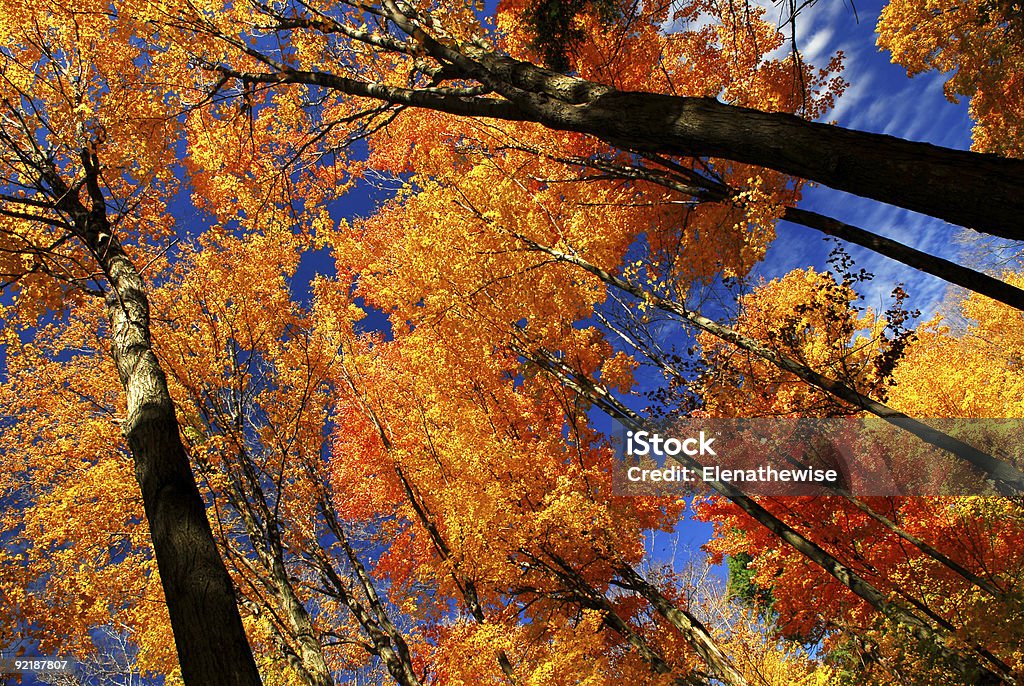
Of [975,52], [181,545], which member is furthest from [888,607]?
[975,52]

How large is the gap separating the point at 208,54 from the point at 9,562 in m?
8.03

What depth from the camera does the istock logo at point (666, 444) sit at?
23.5 feet

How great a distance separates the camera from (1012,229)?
2041 mm

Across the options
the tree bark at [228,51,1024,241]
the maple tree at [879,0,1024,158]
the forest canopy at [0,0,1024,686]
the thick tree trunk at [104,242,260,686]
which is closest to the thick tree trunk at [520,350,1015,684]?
the forest canopy at [0,0,1024,686]

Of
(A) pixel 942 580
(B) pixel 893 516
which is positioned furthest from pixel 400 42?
(B) pixel 893 516

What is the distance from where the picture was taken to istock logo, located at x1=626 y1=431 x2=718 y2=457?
7.17 meters

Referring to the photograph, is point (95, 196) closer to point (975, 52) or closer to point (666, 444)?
point (666, 444)

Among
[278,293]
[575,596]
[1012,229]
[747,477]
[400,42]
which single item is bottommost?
[1012,229]

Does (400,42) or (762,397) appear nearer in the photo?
(400,42)

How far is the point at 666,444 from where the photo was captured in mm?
7133

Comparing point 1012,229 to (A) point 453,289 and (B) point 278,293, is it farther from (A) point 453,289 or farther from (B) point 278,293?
(B) point 278,293

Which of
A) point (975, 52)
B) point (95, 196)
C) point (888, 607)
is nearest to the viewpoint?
point (95, 196)

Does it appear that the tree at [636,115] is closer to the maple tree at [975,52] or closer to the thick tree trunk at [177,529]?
the thick tree trunk at [177,529]

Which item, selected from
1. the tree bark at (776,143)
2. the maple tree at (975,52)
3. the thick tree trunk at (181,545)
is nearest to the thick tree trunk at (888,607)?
the tree bark at (776,143)
